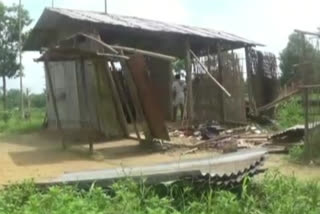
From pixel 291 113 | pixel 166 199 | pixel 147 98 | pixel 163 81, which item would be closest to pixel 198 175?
pixel 166 199

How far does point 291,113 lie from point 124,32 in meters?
5.50

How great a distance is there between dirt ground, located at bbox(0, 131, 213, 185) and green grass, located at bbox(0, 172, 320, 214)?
206cm

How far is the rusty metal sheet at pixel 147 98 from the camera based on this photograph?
1060 centimetres

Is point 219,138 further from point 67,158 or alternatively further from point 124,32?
point 124,32

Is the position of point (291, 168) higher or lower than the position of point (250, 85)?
lower

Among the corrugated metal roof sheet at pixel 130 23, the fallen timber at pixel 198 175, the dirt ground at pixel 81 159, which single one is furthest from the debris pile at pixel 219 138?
the fallen timber at pixel 198 175

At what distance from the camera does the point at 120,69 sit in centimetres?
1330

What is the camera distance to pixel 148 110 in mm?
10734

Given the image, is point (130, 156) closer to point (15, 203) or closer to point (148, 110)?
point (148, 110)

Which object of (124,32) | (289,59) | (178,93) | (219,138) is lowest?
(219,138)

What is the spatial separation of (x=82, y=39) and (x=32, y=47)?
16.8 feet

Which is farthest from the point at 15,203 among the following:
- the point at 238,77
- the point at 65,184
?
the point at 238,77

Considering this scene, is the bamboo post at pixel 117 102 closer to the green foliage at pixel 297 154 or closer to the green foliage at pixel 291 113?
the green foliage at pixel 297 154

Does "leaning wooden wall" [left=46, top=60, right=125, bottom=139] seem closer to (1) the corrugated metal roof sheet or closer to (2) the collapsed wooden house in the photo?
(2) the collapsed wooden house
